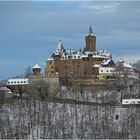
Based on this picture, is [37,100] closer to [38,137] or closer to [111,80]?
[38,137]

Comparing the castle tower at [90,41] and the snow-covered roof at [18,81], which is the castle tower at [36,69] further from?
the castle tower at [90,41]

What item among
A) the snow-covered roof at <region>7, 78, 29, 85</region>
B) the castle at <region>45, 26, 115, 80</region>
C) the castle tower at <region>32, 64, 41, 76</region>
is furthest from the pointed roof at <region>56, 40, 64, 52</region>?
the snow-covered roof at <region>7, 78, 29, 85</region>

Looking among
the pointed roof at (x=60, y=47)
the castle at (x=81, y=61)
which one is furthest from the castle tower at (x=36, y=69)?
the pointed roof at (x=60, y=47)

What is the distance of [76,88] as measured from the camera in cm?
6075

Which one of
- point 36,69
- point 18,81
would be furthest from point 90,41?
point 18,81

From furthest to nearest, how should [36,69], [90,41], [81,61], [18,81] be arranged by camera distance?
[90,41], [81,61], [36,69], [18,81]

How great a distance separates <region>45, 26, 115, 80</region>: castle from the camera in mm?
73062

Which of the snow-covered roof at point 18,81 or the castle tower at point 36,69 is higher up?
the castle tower at point 36,69

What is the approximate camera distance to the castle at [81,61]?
73062 millimetres

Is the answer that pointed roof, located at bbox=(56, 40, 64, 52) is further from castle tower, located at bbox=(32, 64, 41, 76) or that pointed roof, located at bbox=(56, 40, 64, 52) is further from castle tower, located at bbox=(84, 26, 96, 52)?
castle tower, located at bbox=(32, 64, 41, 76)

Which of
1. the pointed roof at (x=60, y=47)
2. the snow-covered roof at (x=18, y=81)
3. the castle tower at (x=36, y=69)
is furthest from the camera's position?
the pointed roof at (x=60, y=47)

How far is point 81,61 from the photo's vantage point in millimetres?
78688

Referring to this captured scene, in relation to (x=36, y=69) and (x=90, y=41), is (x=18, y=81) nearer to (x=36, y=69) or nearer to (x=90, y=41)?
(x=36, y=69)

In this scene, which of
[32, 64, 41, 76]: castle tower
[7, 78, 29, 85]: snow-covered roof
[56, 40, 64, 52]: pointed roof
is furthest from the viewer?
[56, 40, 64, 52]: pointed roof
